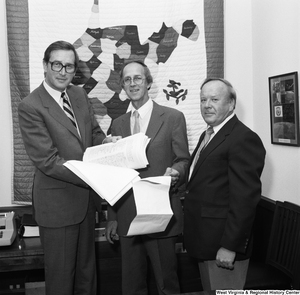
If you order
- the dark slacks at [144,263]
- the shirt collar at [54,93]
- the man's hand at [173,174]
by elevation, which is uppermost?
the shirt collar at [54,93]

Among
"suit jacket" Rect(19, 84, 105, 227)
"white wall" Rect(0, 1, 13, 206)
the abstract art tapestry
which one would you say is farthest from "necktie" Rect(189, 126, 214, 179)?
"white wall" Rect(0, 1, 13, 206)

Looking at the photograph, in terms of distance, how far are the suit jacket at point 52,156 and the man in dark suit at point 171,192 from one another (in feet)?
0.83

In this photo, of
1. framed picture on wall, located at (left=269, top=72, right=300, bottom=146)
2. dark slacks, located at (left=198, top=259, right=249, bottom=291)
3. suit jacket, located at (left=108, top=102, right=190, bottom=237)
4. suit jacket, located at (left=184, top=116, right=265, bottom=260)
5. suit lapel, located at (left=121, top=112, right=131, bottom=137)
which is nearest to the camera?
suit jacket, located at (left=184, top=116, right=265, bottom=260)

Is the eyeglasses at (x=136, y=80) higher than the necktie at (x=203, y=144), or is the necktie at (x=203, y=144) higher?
the eyeglasses at (x=136, y=80)

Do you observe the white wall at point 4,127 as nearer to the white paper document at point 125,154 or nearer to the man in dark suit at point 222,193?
the white paper document at point 125,154

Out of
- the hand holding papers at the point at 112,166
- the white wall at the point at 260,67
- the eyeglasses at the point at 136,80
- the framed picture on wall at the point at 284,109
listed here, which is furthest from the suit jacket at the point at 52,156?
the framed picture on wall at the point at 284,109

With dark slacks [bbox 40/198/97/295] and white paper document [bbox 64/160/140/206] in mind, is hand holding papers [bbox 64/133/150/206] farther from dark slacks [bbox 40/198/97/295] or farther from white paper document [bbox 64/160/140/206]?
dark slacks [bbox 40/198/97/295]

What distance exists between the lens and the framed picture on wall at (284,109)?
228cm

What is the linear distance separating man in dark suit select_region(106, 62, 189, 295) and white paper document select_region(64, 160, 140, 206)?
0.36m

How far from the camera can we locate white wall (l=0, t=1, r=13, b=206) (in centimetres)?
259

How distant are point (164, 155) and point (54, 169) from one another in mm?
545

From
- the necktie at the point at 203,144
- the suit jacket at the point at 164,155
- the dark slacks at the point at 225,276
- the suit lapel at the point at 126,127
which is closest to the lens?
the dark slacks at the point at 225,276

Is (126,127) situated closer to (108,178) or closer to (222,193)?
(108,178)

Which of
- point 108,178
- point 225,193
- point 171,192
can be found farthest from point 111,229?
point 225,193
